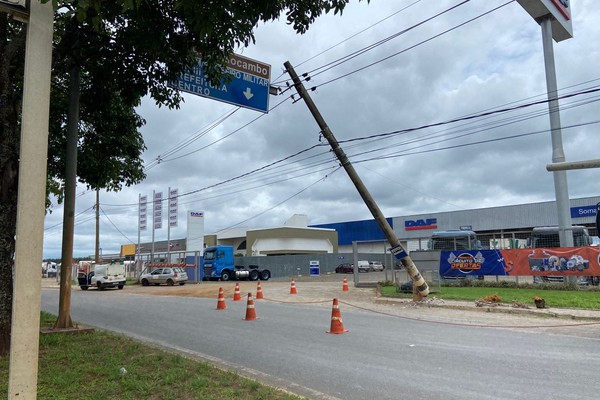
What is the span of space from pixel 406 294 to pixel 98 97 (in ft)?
44.8

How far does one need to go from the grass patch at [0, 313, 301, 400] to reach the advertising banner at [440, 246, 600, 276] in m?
17.3

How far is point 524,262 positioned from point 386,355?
1467 cm

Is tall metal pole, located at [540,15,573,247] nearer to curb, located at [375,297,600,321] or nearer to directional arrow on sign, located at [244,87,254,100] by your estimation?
curb, located at [375,297,600,321]

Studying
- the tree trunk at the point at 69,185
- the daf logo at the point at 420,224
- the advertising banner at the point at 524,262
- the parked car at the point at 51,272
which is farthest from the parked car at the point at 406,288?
the parked car at the point at 51,272

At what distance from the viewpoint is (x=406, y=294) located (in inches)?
756

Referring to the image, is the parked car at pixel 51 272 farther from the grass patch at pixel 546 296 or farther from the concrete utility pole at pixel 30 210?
the concrete utility pole at pixel 30 210

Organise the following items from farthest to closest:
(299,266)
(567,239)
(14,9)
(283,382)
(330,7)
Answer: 1. (299,266)
2. (567,239)
3. (330,7)
4. (283,382)
5. (14,9)

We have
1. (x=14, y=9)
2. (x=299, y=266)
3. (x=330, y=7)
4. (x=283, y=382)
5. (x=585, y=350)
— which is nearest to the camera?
(x=14, y=9)

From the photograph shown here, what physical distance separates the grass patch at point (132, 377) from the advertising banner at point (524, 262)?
56.7 ft

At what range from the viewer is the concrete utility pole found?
12.1 feet

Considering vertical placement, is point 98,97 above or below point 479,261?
above

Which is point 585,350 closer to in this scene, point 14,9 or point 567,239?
point 14,9

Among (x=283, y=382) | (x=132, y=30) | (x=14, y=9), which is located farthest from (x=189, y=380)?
(x=132, y=30)

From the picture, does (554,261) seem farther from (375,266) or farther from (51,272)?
(51,272)
